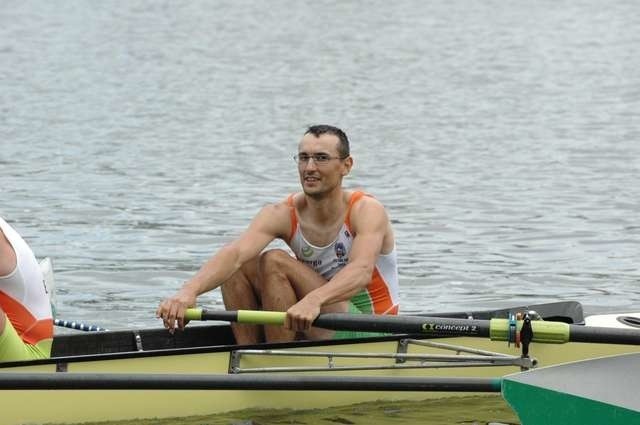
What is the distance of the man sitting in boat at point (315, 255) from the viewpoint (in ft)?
29.1

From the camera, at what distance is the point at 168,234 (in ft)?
52.0

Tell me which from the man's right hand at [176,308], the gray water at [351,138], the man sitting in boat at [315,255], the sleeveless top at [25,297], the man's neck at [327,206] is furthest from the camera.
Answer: the gray water at [351,138]

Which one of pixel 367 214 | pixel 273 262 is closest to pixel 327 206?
pixel 367 214

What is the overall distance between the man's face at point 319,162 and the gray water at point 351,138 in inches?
146

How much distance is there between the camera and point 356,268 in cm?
884

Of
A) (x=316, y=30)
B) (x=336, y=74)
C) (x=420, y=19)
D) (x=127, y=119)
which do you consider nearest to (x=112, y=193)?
(x=127, y=119)

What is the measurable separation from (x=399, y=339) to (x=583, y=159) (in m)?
12.7

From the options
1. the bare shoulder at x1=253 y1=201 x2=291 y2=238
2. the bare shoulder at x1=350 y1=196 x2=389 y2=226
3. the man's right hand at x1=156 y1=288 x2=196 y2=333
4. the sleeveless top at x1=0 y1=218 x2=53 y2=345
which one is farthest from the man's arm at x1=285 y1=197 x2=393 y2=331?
the sleeveless top at x1=0 y1=218 x2=53 y2=345

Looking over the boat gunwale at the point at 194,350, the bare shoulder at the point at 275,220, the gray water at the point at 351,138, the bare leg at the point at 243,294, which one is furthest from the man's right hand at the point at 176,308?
the gray water at the point at 351,138

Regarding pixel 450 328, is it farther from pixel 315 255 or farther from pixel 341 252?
pixel 315 255

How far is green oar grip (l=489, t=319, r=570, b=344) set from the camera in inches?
326

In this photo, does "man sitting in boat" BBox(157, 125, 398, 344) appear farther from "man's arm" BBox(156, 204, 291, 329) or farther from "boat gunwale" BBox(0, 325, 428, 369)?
"boat gunwale" BBox(0, 325, 428, 369)

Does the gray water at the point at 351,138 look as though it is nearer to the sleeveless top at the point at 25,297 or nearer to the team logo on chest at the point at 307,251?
the team logo on chest at the point at 307,251

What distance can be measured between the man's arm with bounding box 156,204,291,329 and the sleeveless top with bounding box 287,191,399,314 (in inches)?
4.0
